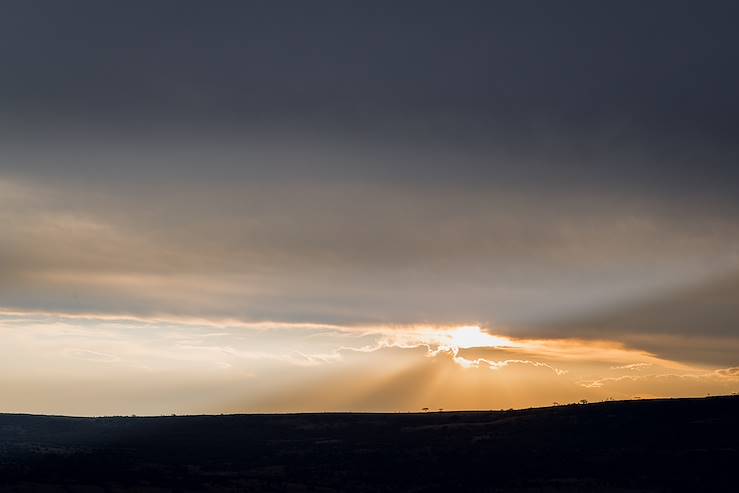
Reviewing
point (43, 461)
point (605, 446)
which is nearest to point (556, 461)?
point (605, 446)

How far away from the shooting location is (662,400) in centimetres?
12450

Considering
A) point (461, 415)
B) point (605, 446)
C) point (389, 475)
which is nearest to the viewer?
point (389, 475)

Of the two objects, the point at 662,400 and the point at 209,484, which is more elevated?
the point at 662,400

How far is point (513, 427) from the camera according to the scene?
11675 cm

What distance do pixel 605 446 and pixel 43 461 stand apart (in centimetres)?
5972

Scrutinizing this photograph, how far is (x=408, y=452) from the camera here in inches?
4200

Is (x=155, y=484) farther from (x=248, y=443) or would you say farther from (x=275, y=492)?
(x=248, y=443)

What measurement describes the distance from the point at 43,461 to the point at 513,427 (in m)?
54.8

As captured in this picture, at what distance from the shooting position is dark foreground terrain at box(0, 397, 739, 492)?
284 feet

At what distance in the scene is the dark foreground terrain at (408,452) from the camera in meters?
86.6

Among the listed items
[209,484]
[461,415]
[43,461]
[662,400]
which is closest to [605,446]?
[662,400]

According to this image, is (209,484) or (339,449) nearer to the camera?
(209,484)

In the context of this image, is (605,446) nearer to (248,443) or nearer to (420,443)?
(420,443)

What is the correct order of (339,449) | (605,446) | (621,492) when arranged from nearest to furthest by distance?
(621,492) → (605,446) → (339,449)
